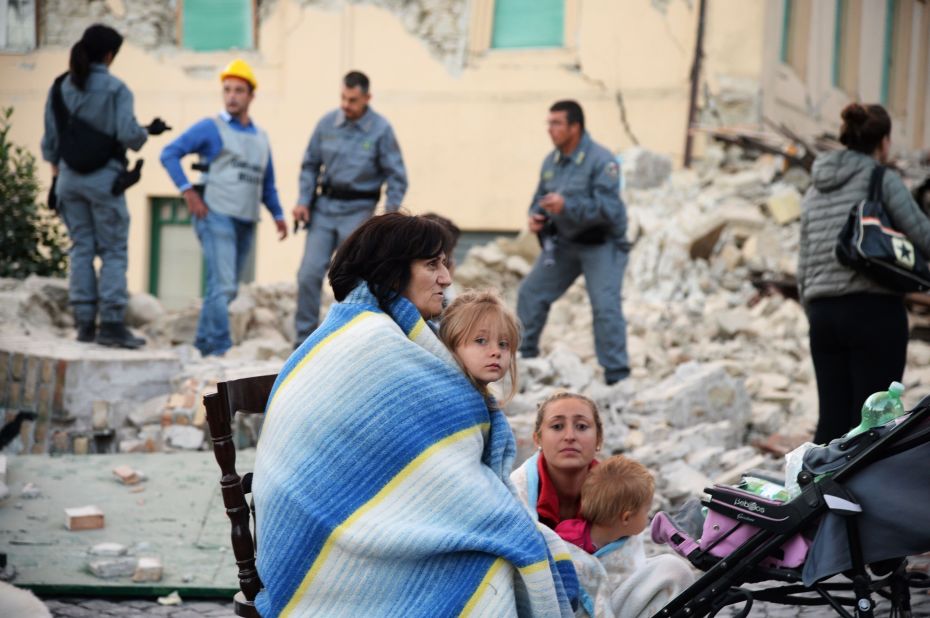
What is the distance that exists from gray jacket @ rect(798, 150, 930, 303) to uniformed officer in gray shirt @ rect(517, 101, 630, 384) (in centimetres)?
252

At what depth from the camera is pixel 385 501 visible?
301cm

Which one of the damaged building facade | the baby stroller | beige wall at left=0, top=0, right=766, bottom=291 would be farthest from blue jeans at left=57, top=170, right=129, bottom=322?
beige wall at left=0, top=0, right=766, bottom=291

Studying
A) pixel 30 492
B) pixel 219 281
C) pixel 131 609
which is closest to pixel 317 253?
pixel 219 281

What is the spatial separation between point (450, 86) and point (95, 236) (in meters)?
8.17

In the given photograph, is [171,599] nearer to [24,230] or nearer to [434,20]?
[24,230]

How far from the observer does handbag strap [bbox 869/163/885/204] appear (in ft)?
17.7

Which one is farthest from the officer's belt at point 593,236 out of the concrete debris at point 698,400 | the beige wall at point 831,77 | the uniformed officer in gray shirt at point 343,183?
the beige wall at point 831,77

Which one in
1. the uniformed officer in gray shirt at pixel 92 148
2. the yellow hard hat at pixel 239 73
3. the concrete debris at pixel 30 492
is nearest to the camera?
the concrete debris at pixel 30 492

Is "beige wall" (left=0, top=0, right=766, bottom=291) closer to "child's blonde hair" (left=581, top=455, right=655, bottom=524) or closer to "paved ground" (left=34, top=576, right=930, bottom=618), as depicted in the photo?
"paved ground" (left=34, top=576, right=930, bottom=618)

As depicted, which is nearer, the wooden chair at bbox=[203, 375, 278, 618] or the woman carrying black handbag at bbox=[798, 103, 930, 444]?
the wooden chair at bbox=[203, 375, 278, 618]

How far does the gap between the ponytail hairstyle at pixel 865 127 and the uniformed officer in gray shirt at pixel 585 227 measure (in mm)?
2752

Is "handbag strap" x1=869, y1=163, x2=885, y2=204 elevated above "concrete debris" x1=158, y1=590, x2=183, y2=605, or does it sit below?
above

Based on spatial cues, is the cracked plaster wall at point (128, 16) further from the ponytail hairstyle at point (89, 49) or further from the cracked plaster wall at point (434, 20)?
the ponytail hairstyle at point (89, 49)

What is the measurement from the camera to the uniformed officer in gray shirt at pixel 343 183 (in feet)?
29.0
